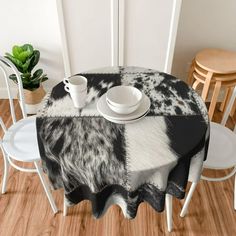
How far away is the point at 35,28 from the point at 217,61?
4.88ft

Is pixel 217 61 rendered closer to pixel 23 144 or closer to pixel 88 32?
pixel 88 32

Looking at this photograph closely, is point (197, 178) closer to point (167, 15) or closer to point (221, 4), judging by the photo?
point (167, 15)

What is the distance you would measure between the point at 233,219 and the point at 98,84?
1149mm

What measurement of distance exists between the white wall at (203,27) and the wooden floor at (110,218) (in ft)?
3.89

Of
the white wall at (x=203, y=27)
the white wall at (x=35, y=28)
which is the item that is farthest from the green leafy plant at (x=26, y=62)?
the white wall at (x=203, y=27)

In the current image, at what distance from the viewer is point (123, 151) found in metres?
0.94

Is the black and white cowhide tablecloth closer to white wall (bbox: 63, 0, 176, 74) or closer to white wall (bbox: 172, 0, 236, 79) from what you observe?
white wall (bbox: 63, 0, 176, 74)

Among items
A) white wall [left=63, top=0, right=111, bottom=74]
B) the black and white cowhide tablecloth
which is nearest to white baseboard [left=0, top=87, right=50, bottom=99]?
white wall [left=63, top=0, right=111, bottom=74]

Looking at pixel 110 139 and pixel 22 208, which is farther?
pixel 22 208

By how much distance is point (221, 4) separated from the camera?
77.2 inches

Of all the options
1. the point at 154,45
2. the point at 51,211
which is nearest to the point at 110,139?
the point at 51,211

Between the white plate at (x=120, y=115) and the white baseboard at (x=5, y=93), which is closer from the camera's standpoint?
the white plate at (x=120, y=115)

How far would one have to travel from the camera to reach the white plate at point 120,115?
104cm

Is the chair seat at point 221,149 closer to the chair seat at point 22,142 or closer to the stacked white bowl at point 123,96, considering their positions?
the stacked white bowl at point 123,96
